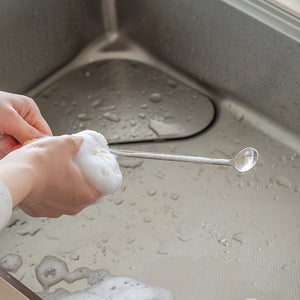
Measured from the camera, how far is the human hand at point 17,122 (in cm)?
84

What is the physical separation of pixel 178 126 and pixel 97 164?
450 millimetres

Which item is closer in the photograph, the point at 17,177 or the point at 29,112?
the point at 17,177

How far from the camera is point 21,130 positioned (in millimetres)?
843

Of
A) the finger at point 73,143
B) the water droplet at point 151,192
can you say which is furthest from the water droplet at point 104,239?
the finger at point 73,143

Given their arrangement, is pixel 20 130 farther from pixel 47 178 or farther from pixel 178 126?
pixel 178 126

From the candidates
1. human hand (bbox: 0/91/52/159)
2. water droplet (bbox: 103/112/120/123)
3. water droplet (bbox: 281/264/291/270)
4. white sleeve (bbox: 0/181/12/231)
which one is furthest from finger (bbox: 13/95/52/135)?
water droplet (bbox: 281/264/291/270)

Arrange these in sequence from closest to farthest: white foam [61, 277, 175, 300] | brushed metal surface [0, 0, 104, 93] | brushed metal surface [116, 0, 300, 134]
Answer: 1. white foam [61, 277, 175, 300]
2. brushed metal surface [116, 0, 300, 134]
3. brushed metal surface [0, 0, 104, 93]

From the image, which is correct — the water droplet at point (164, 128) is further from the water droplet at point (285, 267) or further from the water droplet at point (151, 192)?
the water droplet at point (285, 267)

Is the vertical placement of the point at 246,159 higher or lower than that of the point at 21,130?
lower

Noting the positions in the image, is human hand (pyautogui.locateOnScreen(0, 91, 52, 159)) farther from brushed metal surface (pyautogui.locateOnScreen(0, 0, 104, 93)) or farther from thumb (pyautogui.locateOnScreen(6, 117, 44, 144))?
brushed metal surface (pyautogui.locateOnScreen(0, 0, 104, 93))

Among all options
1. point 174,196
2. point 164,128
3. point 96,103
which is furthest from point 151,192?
point 96,103

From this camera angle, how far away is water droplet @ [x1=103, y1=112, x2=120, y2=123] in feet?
4.13

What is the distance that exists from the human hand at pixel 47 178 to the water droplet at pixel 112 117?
1.42ft

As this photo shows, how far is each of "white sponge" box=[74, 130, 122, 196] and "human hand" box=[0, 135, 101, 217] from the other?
12mm
